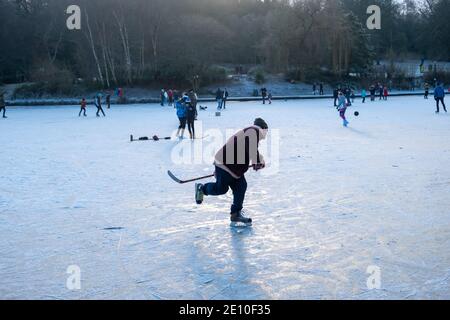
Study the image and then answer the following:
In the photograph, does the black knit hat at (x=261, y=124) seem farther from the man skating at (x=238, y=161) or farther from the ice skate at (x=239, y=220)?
the ice skate at (x=239, y=220)

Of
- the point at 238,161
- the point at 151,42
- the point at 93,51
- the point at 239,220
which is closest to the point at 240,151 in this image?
the point at 238,161

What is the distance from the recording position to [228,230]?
5582 mm

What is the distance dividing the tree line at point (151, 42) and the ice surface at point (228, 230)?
120 ft

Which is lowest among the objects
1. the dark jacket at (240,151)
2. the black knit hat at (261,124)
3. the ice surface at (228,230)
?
the ice surface at (228,230)

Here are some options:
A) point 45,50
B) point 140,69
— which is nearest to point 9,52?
point 45,50

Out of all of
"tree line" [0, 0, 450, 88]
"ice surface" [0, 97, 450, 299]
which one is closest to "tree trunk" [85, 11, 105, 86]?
"tree line" [0, 0, 450, 88]

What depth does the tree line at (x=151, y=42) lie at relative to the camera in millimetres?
45531

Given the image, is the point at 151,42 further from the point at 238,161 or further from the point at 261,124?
the point at 238,161

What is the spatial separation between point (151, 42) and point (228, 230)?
46524 mm

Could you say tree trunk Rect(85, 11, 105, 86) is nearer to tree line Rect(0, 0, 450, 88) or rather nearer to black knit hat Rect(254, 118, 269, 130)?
tree line Rect(0, 0, 450, 88)

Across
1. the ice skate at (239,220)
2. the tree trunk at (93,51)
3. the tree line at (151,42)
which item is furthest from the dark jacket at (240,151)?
the tree trunk at (93,51)

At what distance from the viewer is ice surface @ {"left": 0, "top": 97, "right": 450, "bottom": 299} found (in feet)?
13.3

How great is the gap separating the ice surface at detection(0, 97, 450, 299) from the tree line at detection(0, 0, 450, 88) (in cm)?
3659
